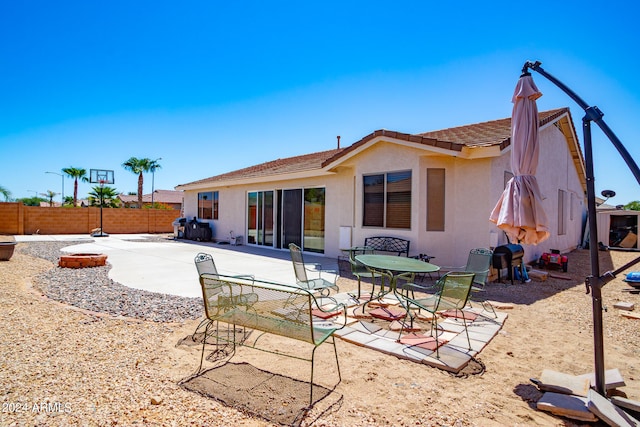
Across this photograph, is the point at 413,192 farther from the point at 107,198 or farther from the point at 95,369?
the point at 107,198

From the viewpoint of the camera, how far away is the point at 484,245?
8492mm

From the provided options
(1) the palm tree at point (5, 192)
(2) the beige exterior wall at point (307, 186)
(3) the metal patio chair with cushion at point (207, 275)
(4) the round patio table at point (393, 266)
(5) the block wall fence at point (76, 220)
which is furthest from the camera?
(1) the palm tree at point (5, 192)

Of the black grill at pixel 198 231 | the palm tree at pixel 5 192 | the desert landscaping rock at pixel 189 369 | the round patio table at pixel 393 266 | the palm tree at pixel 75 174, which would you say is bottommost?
the desert landscaping rock at pixel 189 369

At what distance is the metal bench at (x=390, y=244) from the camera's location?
9172 millimetres

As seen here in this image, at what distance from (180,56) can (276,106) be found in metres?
4.86

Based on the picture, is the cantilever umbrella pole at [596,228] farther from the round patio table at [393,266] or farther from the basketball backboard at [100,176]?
the basketball backboard at [100,176]

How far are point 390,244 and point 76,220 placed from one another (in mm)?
22285

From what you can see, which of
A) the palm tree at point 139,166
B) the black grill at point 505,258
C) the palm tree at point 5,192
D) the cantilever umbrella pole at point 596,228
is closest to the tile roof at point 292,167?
the black grill at point 505,258

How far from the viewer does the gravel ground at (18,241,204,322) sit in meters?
5.03

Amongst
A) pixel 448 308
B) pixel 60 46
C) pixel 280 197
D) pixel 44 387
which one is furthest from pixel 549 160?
pixel 60 46

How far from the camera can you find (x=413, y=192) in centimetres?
904

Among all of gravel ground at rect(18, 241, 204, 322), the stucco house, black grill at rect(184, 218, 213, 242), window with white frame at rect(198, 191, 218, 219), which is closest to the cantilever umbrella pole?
gravel ground at rect(18, 241, 204, 322)

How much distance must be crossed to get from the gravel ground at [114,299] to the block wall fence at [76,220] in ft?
56.6

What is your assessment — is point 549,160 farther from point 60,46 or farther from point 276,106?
point 60,46
